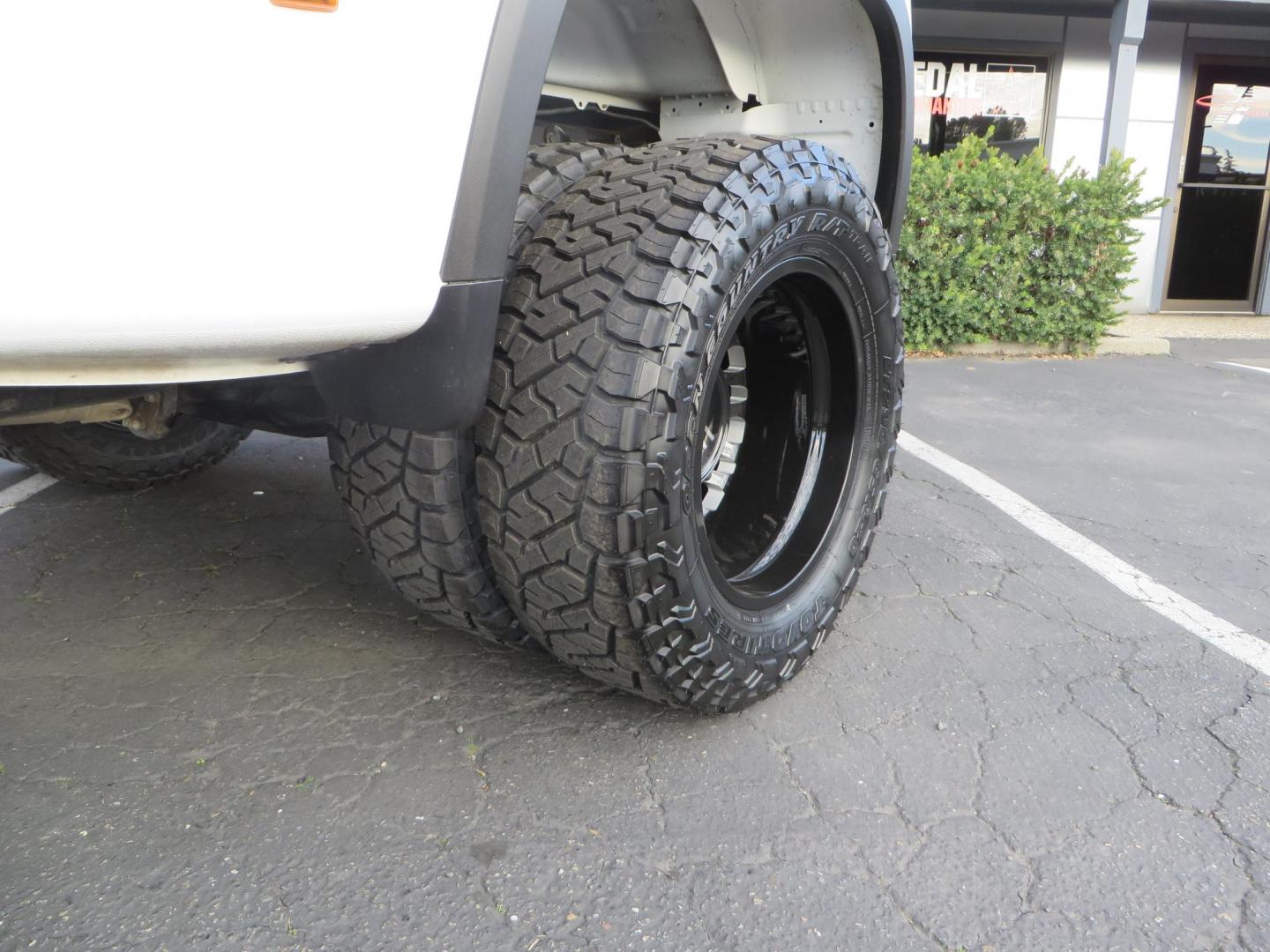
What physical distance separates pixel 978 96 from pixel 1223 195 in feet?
9.86

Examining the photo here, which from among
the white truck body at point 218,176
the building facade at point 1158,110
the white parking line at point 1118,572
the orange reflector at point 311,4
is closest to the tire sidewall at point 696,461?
the white truck body at point 218,176

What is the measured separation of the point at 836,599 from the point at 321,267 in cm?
143

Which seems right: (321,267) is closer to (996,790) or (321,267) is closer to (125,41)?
(125,41)

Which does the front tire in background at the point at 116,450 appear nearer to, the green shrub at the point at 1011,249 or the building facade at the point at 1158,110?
the green shrub at the point at 1011,249

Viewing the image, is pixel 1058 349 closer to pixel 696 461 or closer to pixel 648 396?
pixel 696 461

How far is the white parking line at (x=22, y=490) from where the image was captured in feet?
10.4

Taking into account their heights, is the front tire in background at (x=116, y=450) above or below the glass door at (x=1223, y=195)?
below

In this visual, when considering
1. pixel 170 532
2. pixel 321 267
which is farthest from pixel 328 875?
pixel 170 532

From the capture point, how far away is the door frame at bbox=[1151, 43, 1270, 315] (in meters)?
9.86

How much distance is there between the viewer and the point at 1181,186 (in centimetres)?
1015

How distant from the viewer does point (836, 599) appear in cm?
217

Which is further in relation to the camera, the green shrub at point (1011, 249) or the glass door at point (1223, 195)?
the glass door at point (1223, 195)

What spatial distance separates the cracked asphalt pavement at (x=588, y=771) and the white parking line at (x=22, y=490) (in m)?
0.23

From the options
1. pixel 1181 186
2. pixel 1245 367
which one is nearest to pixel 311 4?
pixel 1245 367
